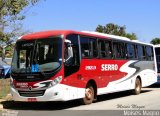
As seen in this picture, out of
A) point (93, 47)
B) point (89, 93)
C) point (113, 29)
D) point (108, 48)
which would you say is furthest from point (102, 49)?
point (113, 29)

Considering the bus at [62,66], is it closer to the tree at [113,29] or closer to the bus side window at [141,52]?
the bus side window at [141,52]

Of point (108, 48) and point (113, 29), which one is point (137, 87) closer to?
point (108, 48)

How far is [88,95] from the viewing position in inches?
703

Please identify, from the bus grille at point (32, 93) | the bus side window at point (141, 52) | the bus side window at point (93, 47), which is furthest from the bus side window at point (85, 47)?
the bus side window at point (141, 52)

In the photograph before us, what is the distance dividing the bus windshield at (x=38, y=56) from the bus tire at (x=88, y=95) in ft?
7.74

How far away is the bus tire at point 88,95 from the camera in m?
17.6

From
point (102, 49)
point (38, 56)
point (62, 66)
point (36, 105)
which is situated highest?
point (102, 49)

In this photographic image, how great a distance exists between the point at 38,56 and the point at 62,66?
3.74ft

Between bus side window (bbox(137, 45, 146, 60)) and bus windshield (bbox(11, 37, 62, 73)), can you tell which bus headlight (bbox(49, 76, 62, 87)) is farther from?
bus side window (bbox(137, 45, 146, 60))

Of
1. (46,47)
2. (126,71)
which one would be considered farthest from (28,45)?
(126,71)

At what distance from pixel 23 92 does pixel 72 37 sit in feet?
9.33

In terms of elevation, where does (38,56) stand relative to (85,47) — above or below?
below

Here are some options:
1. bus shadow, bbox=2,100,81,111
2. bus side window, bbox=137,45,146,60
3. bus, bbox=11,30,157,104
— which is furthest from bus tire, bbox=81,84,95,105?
bus side window, bbox=137,45,146,60

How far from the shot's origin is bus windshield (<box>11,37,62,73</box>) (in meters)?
16.1
